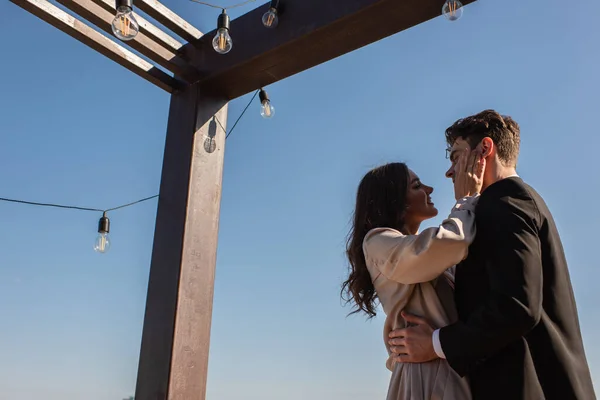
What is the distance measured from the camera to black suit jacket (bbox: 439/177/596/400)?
1.20 metres

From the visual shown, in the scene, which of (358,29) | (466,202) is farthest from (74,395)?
(466,202)

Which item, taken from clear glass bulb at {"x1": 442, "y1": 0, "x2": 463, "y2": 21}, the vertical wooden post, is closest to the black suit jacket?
clear glass bulb at {"x1": 442, "y1": 0, "x2": 463, "y2": 21}

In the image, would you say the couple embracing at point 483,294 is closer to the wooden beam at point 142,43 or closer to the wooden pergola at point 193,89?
the wooden pergola at point 193,89

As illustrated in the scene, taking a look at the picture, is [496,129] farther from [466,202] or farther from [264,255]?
[264,255]

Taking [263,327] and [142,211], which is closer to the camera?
[142,211]

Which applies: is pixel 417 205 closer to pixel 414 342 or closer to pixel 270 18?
pixel 414 342

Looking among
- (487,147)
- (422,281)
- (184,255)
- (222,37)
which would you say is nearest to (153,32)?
(222,37)

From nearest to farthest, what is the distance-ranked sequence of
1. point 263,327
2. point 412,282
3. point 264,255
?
point 412,282, point 264,255, point 263,327

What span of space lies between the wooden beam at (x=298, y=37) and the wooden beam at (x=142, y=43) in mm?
71

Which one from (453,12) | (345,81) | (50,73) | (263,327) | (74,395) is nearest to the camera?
(453,12)

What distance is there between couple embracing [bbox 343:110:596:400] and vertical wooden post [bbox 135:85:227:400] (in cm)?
93

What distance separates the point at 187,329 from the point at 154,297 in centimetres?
20

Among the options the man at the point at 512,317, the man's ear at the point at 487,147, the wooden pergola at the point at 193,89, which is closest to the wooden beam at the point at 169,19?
the wooden pergola at the point at 193,89

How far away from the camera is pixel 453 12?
1.84 meters
